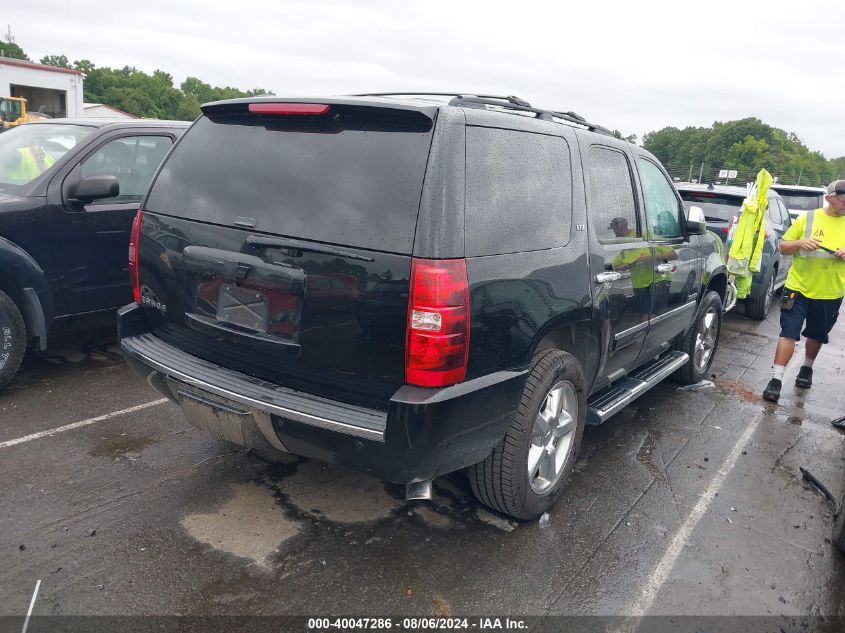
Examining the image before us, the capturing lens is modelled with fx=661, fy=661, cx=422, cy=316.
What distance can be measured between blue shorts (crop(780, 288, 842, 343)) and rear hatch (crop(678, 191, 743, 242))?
2.69 m

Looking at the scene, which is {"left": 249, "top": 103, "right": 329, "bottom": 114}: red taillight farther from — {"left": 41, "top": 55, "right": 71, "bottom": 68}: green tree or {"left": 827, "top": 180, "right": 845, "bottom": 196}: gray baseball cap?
{"left": 41, "top": 55, "right": 71, "bottom": 68}: green tree

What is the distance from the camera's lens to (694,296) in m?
5.18

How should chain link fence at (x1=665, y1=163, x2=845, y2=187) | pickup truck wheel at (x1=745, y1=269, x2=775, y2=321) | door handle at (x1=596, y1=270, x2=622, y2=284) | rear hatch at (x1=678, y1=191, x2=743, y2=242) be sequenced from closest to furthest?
door handle at (x1=596, y1=270, x2=622, y2=284), rear hatch at (x1=678, y1=191, x2=743, y2=242), pickup truck wheel at (x1=745, y1=269, x2=775, y2=321), chain link fence at (x1=665, y1=163, x2=845, y2=187)

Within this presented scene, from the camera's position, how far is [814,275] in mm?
5379

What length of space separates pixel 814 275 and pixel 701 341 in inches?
40.0

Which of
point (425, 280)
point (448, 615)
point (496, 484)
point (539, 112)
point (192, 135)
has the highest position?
point (539, 112)

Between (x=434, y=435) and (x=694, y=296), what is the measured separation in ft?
11.1

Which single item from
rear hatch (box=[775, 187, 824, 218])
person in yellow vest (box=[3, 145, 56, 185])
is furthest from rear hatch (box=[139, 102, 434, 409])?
rear hatch (box=[775, 187, 824, 218])

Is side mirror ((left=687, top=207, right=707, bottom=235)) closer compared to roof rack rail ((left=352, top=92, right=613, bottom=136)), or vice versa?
roof rack rail ((left=352, top=92, right=613, bottom=136))

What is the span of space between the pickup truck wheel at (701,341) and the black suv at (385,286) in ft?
7.43

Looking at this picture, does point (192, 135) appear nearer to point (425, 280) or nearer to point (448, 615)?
point (425, 280)

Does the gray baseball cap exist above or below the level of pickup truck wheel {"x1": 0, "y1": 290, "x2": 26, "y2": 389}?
above

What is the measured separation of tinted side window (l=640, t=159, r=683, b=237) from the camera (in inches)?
173

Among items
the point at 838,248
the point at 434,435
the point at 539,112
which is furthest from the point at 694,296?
the point at 434,435
